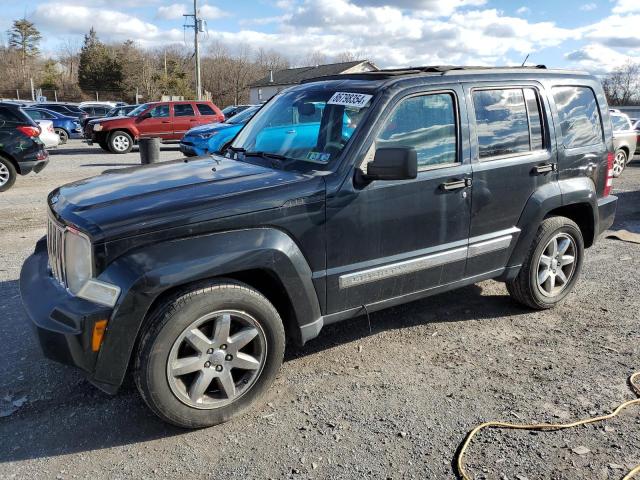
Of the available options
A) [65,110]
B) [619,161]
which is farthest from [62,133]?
[619,161]

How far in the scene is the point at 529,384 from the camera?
11.7 feet

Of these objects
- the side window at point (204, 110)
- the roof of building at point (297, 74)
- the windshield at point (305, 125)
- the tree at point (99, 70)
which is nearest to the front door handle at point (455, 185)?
the windshield at point (305, 125)

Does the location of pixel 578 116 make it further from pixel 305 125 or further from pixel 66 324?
pixel 66 324

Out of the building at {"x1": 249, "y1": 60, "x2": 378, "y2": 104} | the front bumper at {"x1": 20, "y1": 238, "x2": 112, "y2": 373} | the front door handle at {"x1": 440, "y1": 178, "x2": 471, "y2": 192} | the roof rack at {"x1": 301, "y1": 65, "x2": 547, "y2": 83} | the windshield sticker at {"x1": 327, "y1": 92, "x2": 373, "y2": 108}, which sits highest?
the building at {"x1": 249, "y1": 60, "x2": 378, "y2": 104}

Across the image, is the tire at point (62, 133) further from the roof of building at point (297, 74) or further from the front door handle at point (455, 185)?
the roof of building at point (297, 74)

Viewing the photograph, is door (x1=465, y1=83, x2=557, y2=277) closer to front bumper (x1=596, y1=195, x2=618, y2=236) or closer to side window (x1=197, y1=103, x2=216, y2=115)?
front bumper (x1=596, y1=195, x2=618, y2=236)

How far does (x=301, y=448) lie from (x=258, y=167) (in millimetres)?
1789

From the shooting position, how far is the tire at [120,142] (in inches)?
721

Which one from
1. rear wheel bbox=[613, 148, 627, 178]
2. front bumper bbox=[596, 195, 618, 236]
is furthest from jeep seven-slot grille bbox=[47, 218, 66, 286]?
rear wheel bbox=[613, 148, 627, 178]

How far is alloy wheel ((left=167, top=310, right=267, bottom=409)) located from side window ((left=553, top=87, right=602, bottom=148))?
3.10 metres

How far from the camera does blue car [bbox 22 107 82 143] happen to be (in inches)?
929

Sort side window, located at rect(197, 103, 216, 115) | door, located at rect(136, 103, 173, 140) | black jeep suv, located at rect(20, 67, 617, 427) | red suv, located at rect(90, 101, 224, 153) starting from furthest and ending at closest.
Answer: side window, located at rect(197, 103, 216, 115) → door, located at rect(136, 103, 173, 140) → red suv, located at rect(90, 101, 224, 153) → black jeep suv, located at rect(20, 67, 617, 427)

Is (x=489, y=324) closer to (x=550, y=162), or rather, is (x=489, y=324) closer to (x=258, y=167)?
(x=550, y=162)

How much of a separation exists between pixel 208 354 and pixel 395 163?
1521 millimetres
